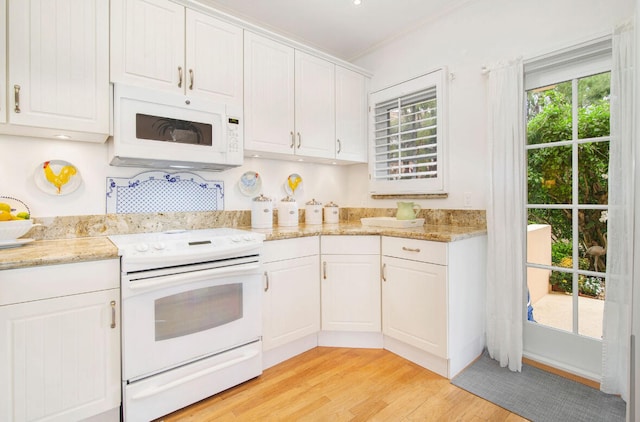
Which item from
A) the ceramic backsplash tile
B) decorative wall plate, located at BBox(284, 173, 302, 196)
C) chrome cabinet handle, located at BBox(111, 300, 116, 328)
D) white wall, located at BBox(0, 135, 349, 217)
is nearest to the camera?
chrome cabinet handle, located at BBox(111, 300, 116, 328)

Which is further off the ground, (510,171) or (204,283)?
(510,171)

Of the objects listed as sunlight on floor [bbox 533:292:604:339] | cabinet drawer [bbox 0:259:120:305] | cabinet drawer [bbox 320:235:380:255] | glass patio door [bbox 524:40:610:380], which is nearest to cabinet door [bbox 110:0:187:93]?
cabinet drawer [bbox 0:259:120:305]

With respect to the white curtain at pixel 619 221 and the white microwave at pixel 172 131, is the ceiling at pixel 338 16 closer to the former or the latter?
the white microwave at pixel 172 131

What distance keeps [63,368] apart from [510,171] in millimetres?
2633

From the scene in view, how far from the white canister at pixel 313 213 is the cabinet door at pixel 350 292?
554 mm

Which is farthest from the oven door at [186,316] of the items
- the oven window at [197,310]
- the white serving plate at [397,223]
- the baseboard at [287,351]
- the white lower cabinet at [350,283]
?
the white serving plate at [397,223]

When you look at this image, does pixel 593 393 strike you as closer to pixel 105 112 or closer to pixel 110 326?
pixel 110 326

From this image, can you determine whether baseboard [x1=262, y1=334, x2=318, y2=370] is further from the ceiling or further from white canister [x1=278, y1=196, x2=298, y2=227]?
the ceiling

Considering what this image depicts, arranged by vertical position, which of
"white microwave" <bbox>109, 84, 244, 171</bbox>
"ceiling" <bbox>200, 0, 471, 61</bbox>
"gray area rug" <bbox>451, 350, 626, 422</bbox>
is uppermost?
"ceiling" <bbox>200, 0, 471, 61</bbox>

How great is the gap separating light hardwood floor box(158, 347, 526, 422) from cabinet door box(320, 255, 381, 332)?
0.86 ft

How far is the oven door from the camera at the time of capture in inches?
59.0

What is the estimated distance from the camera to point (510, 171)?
2.03 m

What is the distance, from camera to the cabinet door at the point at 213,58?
2.02 meters

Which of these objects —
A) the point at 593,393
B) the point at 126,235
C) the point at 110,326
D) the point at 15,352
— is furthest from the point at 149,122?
the point at 593,393
